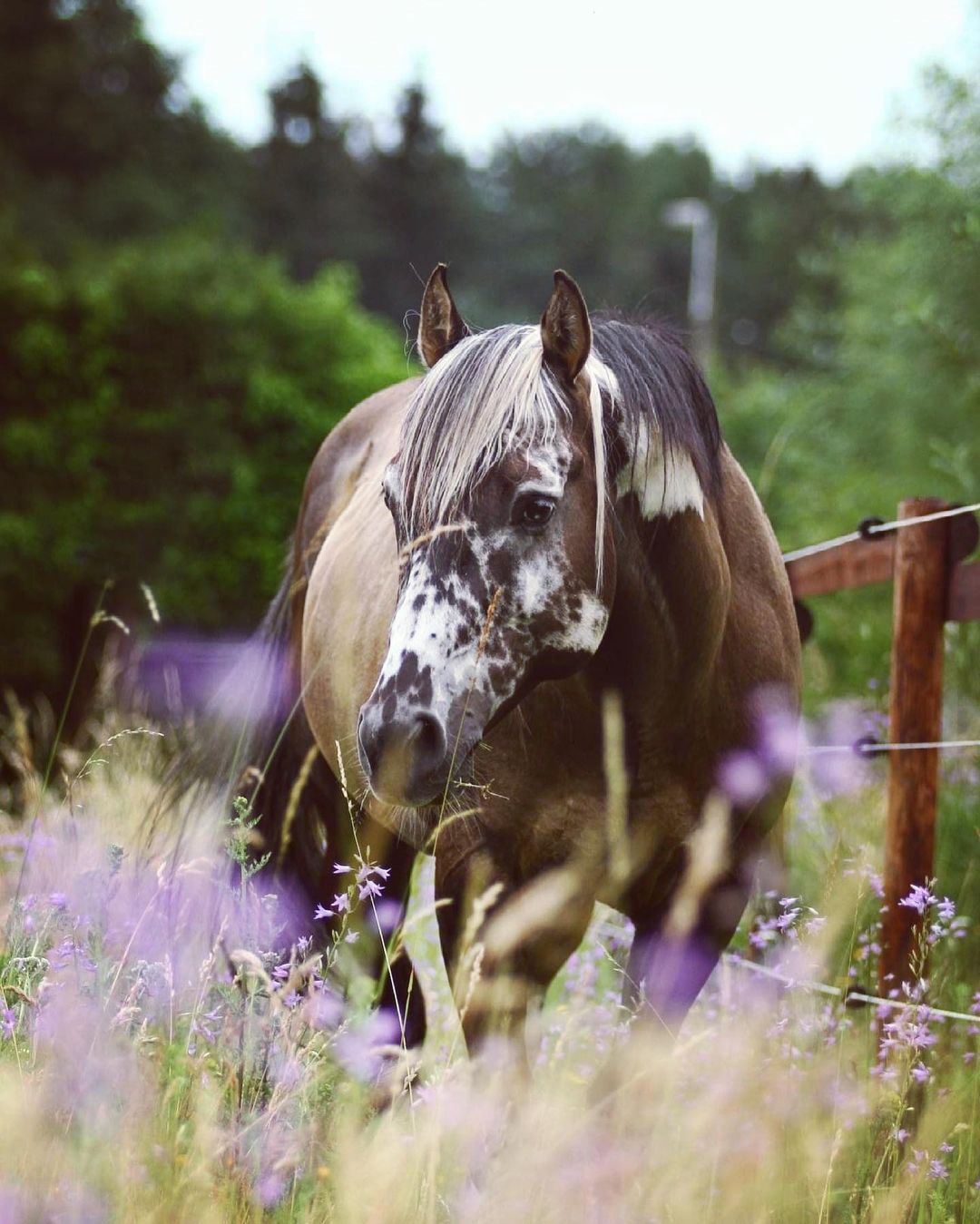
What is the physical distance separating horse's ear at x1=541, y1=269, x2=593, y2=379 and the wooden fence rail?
1.56 metres

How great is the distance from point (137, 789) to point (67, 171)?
56.7 feet

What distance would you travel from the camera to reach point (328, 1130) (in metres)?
2.29

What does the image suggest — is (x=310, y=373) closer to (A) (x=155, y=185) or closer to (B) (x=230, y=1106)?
Answer: (A) (x=155, y=185)

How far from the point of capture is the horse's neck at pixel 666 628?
293 cm

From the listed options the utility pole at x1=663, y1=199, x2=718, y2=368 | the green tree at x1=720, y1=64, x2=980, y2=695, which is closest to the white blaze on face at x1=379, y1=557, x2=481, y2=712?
the green tree at x1=720, y1=64, x2=980, y2=695

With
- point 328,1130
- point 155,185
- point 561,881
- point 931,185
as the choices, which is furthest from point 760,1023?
point 155,185

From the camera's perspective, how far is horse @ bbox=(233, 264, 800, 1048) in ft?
8.16

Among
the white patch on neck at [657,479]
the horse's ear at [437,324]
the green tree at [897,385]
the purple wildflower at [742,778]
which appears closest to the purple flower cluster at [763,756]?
the purple wildflower at [742,778]

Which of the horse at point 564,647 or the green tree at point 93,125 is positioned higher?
the green tree at point 93,125

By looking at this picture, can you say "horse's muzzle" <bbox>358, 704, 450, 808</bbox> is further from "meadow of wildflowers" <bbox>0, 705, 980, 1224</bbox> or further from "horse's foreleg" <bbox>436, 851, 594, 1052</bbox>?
"horse's foreleg" <bbox>436, 851, 594, 1052</bbox>

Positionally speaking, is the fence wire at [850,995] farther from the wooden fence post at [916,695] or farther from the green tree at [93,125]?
the green tree at [93,125]

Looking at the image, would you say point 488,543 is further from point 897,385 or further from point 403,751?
Result: point 897,385

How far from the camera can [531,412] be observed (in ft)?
8.51

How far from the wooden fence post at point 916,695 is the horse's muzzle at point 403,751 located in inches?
72.3
